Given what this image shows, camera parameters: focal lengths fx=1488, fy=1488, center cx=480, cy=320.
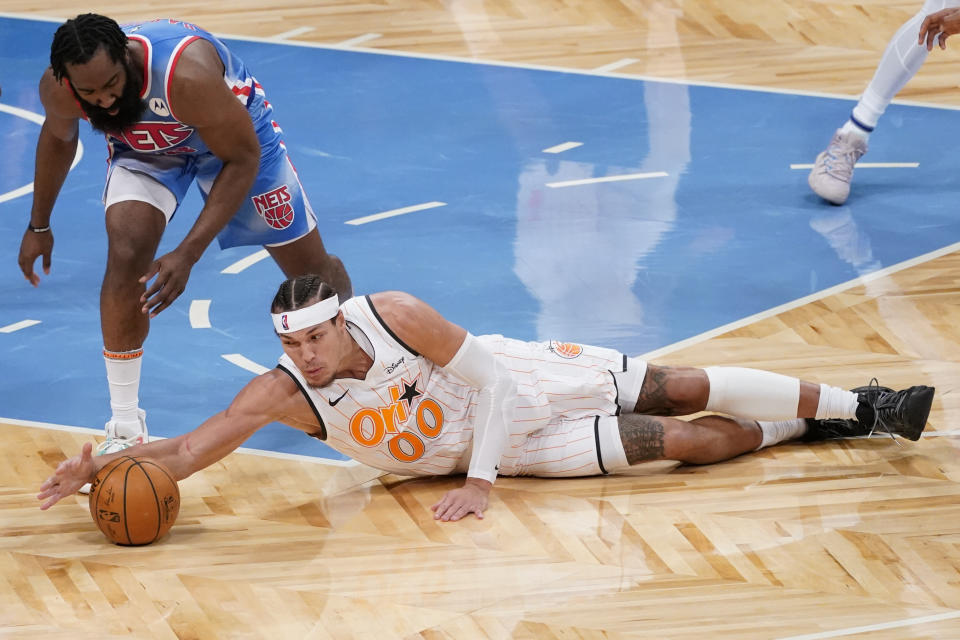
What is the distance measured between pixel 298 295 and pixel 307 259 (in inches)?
47.5

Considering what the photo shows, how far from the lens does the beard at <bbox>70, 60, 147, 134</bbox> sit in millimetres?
4867

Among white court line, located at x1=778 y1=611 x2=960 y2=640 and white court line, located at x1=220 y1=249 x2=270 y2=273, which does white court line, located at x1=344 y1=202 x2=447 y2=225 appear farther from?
white court line, located at x1=778 y1=611 x2=960 y2=640

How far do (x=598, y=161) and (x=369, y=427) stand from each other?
13.9 ft

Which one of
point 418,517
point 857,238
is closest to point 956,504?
point 418,517

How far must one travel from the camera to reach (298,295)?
4480mm

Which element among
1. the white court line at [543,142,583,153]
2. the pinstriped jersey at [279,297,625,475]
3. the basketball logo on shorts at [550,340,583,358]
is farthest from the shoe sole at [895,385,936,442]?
the white court line at [543,142,583,153]

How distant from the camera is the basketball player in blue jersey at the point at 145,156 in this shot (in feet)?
15.7

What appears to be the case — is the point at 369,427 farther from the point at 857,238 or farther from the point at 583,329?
the point at 857,238

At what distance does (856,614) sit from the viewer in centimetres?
401

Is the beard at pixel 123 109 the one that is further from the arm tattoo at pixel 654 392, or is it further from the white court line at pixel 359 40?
the white court line at pixel 359 40

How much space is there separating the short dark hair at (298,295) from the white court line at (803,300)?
197cm

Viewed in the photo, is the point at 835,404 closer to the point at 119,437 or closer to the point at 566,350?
the point at 566,350

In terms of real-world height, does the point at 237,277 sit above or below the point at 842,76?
below

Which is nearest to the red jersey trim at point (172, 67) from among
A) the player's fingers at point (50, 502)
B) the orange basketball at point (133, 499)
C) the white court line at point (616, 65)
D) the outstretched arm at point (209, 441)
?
the outstretched arm at point (209, 441)
